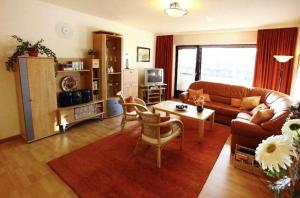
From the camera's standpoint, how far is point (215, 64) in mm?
5770

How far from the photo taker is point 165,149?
9.99ft

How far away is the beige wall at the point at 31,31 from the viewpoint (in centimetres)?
298

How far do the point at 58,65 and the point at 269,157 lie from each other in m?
3.82

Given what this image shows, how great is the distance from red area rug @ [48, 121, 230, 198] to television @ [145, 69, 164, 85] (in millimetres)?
2705

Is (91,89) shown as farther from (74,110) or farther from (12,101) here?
(12,101)

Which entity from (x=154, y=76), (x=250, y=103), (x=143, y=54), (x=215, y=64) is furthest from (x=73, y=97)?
(x=215, y=64)

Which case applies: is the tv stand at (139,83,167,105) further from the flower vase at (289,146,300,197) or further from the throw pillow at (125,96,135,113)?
the flower vase at (289,146,300,197)

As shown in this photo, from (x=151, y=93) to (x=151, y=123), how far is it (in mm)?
3518

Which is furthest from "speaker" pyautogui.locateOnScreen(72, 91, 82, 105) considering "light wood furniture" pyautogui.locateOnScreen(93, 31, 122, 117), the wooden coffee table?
the wooden coffee table

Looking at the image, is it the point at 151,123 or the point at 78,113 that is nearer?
the point at 151,123

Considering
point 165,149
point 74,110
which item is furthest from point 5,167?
point 165,149

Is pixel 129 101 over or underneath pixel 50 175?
over

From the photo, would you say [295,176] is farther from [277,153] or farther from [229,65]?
[229,65]

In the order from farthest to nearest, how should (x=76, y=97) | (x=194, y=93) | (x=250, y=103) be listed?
(x=194, y=93), (x=250, y=103), (x=76, y=97)
